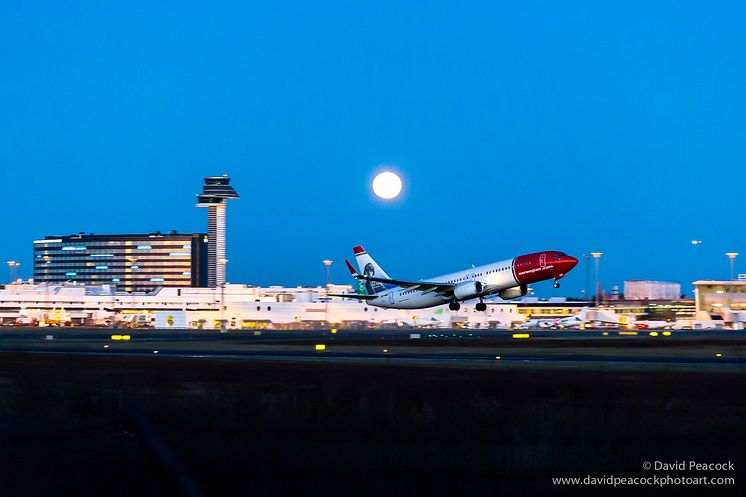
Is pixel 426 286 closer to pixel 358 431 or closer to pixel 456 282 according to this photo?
pixel 456 282

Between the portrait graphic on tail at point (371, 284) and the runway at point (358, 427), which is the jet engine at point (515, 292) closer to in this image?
the portrait graphic on tail at point (371, 284)

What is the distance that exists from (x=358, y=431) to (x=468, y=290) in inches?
2359

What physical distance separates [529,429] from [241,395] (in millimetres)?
10238

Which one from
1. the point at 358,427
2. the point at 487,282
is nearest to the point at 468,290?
the point at 487,282

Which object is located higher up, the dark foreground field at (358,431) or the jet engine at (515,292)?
the jet engine at (515,292)

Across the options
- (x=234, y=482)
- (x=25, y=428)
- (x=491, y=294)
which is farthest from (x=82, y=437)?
(x=491, y=294)

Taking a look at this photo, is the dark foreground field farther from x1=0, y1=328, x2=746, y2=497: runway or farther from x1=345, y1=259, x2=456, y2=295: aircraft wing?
x1=345, y1=259, x2=456, y2=295: aircraft wing

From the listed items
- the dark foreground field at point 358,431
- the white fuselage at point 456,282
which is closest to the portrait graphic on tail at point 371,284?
the white fuselage at point 456,282

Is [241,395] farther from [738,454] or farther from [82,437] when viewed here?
→ [738,454]

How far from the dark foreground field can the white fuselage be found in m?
43.9

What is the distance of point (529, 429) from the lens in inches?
813

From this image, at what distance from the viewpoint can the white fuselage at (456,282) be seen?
79.2 meters

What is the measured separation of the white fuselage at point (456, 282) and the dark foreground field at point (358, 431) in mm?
43944

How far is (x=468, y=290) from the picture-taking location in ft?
264
